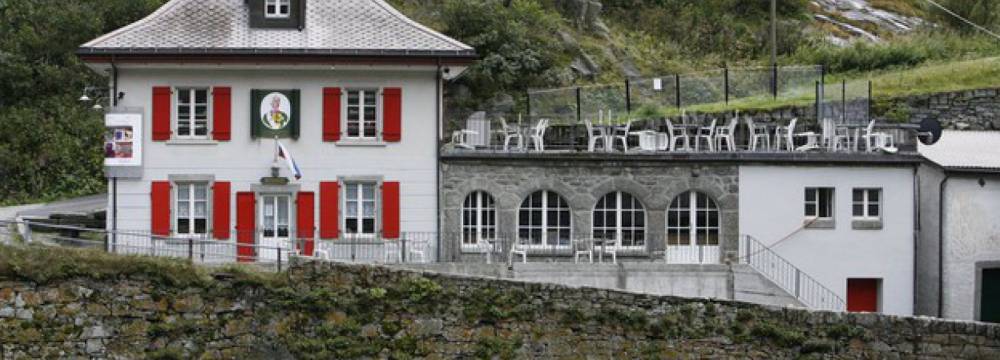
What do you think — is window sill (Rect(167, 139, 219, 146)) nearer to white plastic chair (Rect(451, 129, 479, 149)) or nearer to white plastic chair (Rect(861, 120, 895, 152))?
white plastic chair (Rect(451, 129, 479, 149))

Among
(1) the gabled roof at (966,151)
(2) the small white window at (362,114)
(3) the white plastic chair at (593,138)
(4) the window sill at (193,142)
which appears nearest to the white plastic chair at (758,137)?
(3) the white plastic chair at (593,138)

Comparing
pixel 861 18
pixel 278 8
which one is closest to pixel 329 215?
pixel 278 8

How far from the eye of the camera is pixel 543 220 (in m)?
35.0

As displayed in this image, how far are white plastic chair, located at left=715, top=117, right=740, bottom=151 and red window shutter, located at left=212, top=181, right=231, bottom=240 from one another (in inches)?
398

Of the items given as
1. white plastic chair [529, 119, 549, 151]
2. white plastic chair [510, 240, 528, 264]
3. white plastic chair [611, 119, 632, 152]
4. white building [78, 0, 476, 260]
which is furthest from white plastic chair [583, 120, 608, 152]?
white building [78, 0, 476, 260]

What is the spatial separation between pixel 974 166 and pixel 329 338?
14.5m

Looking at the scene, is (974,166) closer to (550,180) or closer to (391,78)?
(550,180)

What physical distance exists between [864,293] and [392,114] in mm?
10255

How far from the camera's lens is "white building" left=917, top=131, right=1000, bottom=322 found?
35031 millimetres

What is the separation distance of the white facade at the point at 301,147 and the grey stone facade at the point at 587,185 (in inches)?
21.1

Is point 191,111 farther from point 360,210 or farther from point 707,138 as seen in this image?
point 707,138

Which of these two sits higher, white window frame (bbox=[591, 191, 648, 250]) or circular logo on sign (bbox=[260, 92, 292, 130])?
circular logo on sign (bbox=[260, 92, 292, 130])

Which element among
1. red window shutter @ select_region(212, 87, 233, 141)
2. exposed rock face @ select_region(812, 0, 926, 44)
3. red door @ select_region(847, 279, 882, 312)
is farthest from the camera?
exposed rock face @ select_region(812, 0, 926, 44)

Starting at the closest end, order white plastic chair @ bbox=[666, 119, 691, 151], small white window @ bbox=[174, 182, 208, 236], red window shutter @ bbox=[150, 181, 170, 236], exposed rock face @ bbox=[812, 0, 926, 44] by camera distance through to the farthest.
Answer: red window shutter @ bbox=[150, 181, 170, 236] < small white window @ bbox=[174, 182, 208, 236] < white plastic chair @ bbox=[666, 119, 691, 151] < exposed rock face @ bbox=[812, 0, 926, 44]
